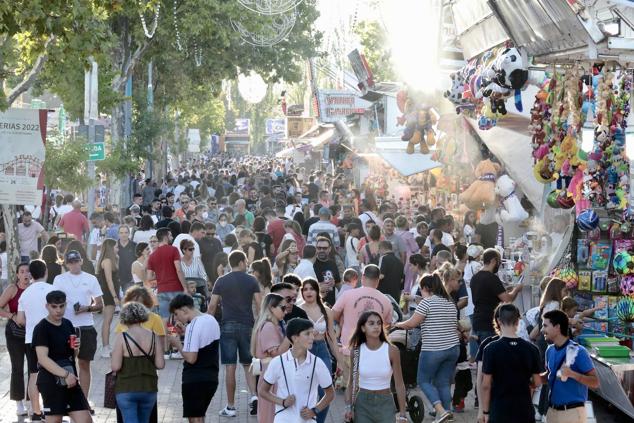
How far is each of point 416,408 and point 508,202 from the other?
20.8ft

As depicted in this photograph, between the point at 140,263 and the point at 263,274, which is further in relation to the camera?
the point at 140,263

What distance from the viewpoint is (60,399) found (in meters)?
10.2

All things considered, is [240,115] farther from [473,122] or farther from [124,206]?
[473,122]

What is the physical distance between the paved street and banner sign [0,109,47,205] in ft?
8.55

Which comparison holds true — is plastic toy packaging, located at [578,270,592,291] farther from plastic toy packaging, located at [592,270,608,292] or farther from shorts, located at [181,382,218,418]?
shorts, located at [181,382,218,418]

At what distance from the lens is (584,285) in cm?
1282

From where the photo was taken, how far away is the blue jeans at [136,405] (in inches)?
371

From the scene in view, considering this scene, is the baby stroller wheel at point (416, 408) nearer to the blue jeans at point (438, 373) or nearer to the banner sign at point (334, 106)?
the blue jeans at point (438, 373)

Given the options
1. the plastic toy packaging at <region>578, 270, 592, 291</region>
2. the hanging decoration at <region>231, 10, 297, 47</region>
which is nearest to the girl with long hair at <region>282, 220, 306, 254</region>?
the plastic toy packaging at <region>578, 270, 592, 291</region>

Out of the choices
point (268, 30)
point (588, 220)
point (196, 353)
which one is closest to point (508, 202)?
point (588, 220)

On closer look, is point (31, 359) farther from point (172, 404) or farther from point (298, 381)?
point (298, 381)

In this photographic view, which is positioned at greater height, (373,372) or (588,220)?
(588,220)

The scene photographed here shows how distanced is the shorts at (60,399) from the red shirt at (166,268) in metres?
4.89

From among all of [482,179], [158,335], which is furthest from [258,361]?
[482,179]
